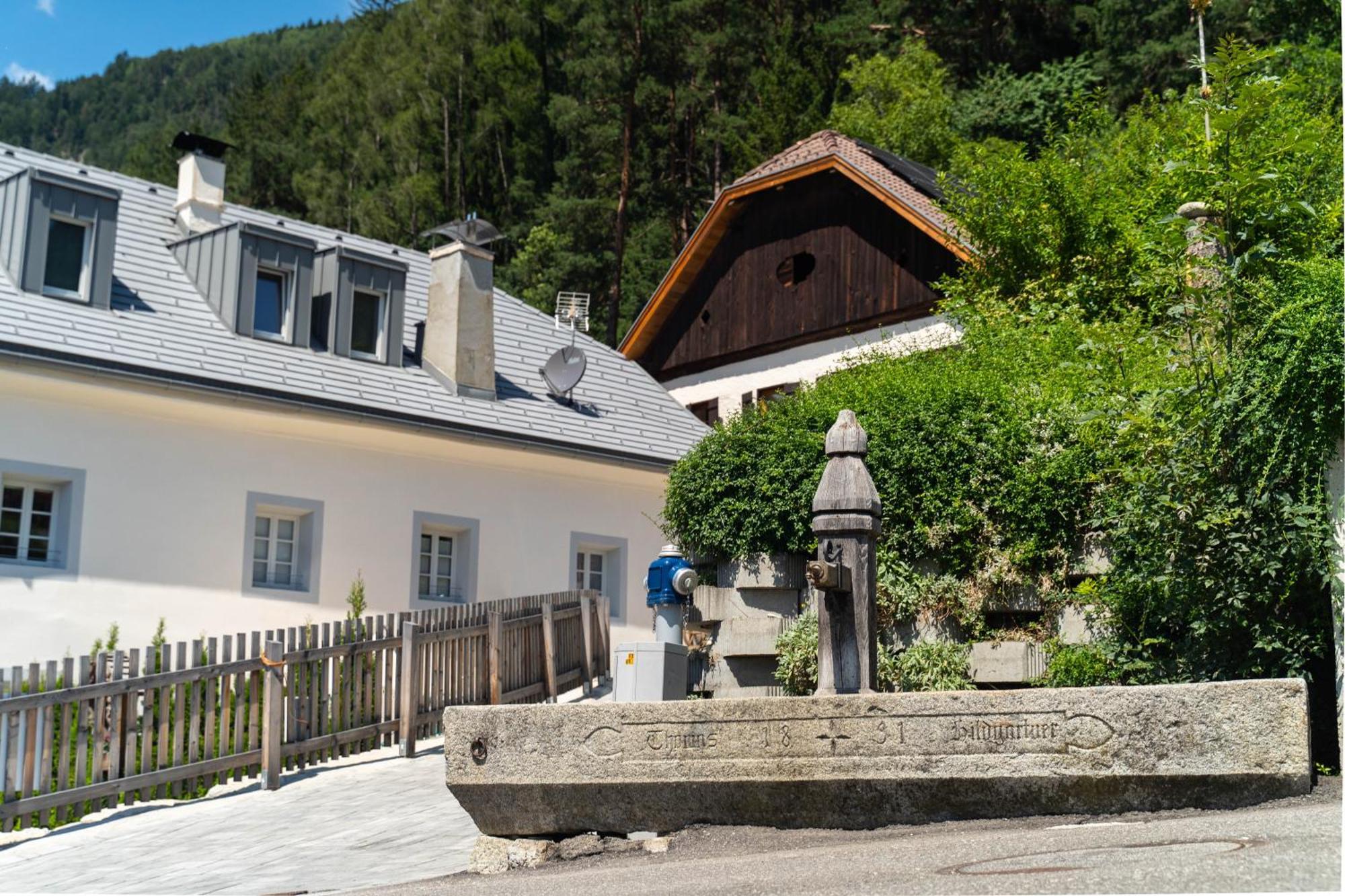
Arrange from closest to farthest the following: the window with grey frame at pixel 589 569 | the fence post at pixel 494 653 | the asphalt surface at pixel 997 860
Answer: the asphalt surface at pixel 997 860
the fence post at pixel 494 653
the window with grey frame at pixel 589 569

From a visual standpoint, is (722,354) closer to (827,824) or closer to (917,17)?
(917,17)

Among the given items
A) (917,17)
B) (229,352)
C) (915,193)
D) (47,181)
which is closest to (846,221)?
(915,193)

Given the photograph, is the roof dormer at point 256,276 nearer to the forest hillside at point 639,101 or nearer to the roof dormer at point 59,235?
the roof dormer at point 59,235

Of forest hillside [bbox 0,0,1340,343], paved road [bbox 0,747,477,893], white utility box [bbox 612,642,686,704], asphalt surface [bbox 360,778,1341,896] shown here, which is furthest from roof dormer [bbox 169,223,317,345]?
forest hillside [bbox 0,0,1340,343]

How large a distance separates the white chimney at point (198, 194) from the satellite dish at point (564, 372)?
16.6 ft

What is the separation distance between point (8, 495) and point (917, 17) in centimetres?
3207

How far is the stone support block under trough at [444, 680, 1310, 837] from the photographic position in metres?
7.07

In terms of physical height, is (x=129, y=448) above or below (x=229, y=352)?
below

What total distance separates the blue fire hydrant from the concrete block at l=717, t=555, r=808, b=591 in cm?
39

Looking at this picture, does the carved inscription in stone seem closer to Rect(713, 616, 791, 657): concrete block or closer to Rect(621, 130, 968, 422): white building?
Rect(713, 616, 791, 657): concrete block

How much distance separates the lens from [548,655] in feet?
53.9

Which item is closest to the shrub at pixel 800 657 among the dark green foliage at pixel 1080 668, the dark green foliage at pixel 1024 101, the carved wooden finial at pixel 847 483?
the dark green foliage at pixel 1080 668

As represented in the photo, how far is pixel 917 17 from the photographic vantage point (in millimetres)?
41906

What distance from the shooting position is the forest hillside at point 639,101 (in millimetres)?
35844
